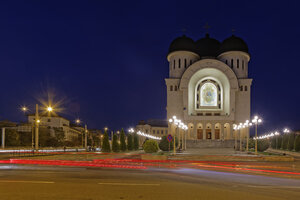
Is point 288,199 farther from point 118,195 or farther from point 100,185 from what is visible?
point 100,185

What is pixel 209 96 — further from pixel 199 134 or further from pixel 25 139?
pixel 25 139

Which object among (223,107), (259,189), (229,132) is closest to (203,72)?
(223,107)

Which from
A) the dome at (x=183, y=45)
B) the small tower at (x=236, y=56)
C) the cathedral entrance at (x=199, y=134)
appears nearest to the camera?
the cathedral entrance at (x=199, y=134)

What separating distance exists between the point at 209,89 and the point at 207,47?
40.5 ft

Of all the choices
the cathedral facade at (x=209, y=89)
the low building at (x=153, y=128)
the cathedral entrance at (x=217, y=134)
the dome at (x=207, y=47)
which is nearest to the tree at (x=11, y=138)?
the cathedral facade at (x=209, y=89)

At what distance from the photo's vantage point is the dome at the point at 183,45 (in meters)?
59.3

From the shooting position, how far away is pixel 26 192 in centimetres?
824

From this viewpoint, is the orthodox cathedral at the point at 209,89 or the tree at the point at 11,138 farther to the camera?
the orthodox cathedral at the point at 209,89

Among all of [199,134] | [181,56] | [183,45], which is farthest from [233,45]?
[199,134]

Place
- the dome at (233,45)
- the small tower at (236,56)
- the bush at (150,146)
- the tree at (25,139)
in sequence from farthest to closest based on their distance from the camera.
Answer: the dome at (233,45) → the small tower at (236,56) → the tree at (25,139) → the bush at (150,146)

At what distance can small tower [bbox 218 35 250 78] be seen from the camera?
58031 millimetres

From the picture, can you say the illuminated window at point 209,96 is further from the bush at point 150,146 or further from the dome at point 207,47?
the bush at point 150,146

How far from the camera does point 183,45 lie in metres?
59.4

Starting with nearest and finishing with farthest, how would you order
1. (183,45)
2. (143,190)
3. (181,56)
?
1. (143,190)
2. (183,45)
3. (181,56)
